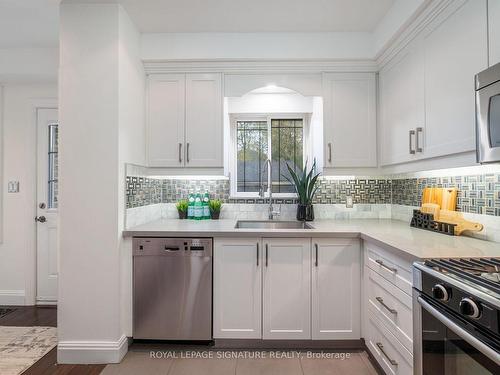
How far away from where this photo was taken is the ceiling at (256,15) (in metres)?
2.12

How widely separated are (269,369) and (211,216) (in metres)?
1.38

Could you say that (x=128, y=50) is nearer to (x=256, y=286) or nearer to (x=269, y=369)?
(x=256, y=286)

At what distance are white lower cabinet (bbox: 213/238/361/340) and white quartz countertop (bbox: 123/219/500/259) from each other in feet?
0.21

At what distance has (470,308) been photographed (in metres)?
1.00

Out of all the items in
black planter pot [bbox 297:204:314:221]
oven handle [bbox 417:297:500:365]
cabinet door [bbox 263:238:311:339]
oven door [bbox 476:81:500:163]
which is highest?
oven door [bbox 476:81:500:163]

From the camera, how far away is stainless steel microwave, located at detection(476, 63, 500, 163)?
4.00ft

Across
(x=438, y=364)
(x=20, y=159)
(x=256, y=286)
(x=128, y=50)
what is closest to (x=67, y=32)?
(x=128, y=50)

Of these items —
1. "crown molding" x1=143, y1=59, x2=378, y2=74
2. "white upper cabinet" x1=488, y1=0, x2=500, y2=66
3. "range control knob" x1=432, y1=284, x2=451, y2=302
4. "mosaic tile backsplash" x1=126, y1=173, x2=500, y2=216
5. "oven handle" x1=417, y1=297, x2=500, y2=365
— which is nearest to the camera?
"oven handle" x1=417, y1=297, x2=500, y2=365

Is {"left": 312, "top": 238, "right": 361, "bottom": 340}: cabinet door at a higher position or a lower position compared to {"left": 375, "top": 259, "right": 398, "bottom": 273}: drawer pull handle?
lower

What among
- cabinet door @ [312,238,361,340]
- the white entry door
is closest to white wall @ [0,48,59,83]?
the white entry door

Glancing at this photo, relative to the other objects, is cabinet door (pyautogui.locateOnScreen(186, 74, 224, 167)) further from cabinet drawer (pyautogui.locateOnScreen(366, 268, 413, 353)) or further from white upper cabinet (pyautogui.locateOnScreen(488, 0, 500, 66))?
white upper cabinet (pyautogui.locateOnScreen(488, 0, 500, 66))

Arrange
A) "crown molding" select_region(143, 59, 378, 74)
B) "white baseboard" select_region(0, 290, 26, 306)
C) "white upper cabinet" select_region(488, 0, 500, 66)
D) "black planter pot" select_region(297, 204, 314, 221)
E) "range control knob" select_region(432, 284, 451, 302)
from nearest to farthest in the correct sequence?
"range control knob" select_region(432, 284, 451, 302) → "white upper cabinet" select_region(488, 0, 500, 66) → "crown molding" select_region(143, 59, 378, 74) → "black planter pot" select_region(297, 204, 314, 221) → "white baseboard" select_region(0, 290, 26, 306)

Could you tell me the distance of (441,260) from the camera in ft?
4.31

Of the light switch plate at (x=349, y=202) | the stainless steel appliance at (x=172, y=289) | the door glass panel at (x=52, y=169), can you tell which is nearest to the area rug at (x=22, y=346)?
the stainless steel appliance at (x=172, y=289)
